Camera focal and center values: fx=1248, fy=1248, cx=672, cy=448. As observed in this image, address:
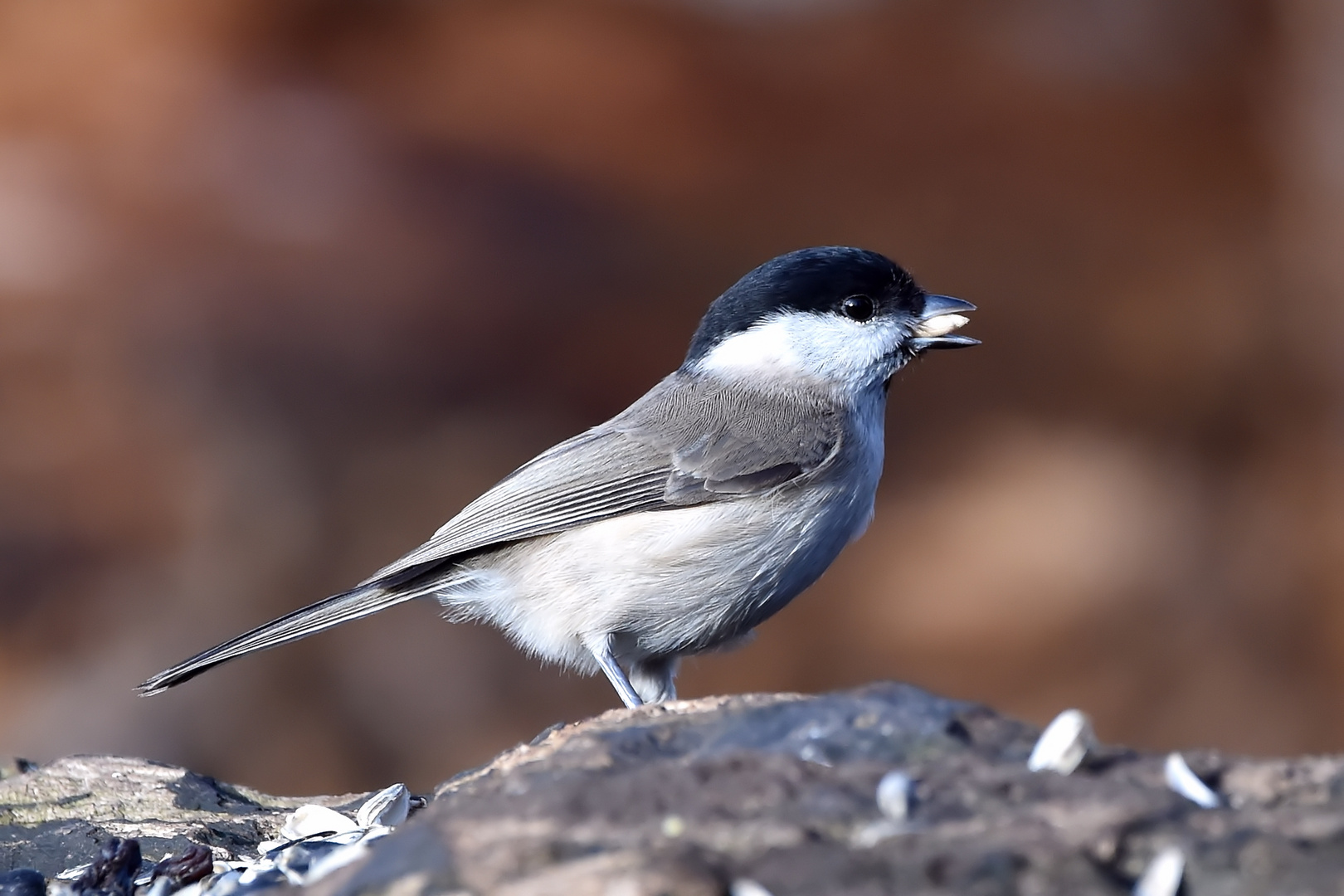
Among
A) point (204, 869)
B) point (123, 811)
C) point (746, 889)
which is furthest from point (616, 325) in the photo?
point (746, 889)

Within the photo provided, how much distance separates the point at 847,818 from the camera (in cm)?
140

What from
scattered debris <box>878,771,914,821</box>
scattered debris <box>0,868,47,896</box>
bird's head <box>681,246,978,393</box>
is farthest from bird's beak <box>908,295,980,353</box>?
scattered debris <box>0,868,47,896</box>

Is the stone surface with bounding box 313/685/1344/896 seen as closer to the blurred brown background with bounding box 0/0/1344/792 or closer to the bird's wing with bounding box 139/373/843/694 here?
the bird's wing with bounding box 139/373/843/694

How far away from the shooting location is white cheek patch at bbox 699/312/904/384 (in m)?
3.31

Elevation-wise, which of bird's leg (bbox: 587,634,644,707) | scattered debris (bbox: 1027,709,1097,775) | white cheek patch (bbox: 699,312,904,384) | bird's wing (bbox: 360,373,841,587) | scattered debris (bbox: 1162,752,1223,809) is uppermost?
white cheek patch (bbox: 699,312,904,384)

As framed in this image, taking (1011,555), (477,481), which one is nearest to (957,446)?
(1011,555)

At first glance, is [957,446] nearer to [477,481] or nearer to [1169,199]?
[1169,199]

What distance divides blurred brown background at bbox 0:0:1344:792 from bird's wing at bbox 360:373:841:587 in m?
2.65

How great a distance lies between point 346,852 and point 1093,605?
16.6 feet

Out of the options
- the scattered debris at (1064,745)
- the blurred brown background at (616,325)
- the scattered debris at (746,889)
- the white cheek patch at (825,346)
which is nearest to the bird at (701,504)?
the white cheek patch at (825,346)

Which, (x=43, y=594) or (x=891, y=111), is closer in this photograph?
(x=43, y=594)

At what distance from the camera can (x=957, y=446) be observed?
20.8 feet

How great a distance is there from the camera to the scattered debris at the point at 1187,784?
1.45m

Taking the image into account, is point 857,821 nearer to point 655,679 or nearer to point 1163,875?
point 1163,875
